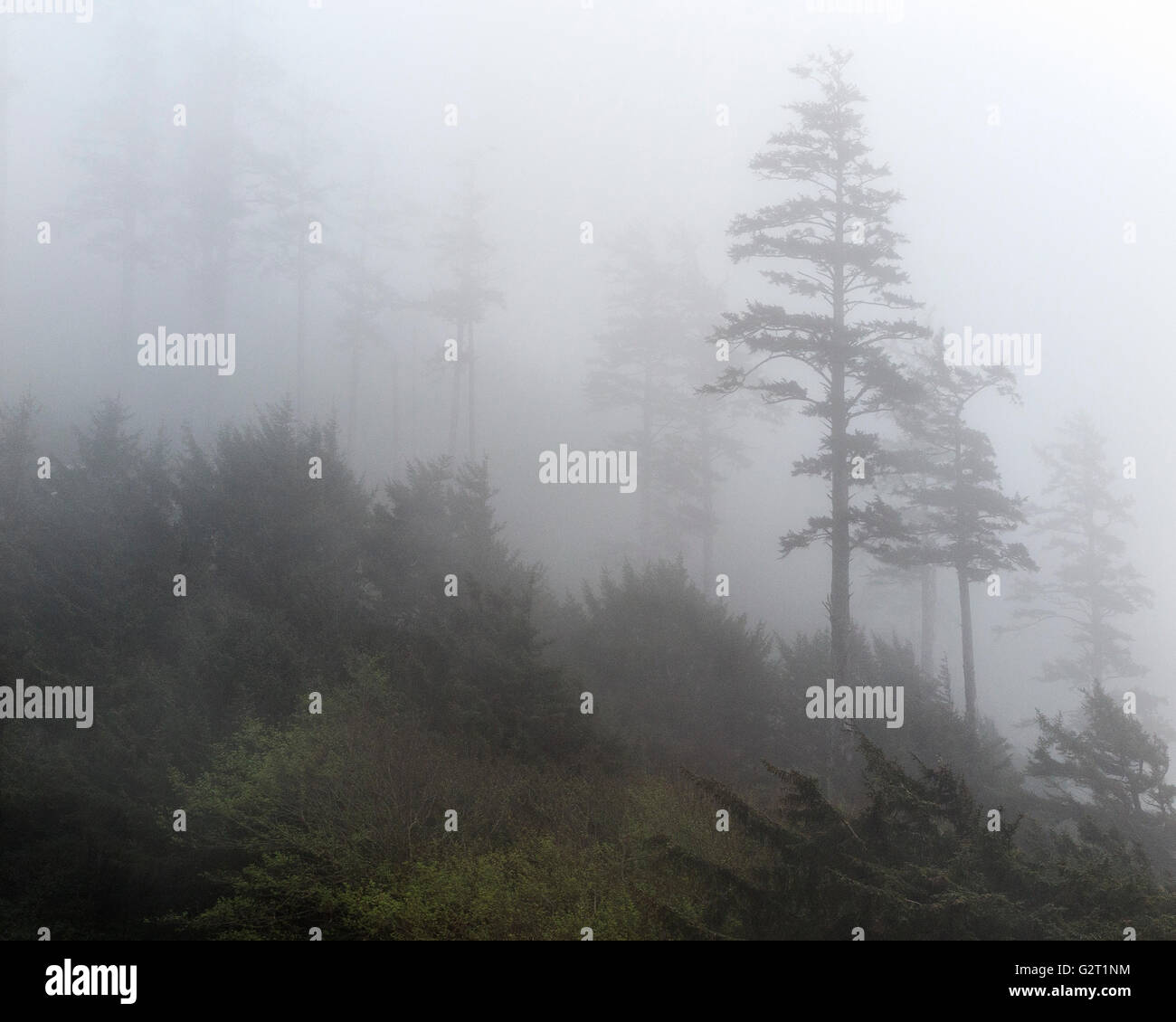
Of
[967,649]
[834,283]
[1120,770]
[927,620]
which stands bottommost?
[1120,770]

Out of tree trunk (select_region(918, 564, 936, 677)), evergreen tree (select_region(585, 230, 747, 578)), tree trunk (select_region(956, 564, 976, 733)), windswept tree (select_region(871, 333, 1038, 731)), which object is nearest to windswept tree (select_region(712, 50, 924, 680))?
windswept tree (select_region(871, 333, 1038, 731))

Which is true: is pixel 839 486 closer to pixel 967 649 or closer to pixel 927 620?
pixel 967 649

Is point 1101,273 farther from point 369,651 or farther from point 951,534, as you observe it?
point 369,651

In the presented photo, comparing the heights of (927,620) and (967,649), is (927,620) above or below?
above

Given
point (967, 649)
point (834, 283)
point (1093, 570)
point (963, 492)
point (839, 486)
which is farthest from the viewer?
point (1093, 570)

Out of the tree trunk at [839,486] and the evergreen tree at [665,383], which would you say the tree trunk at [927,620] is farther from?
the tree trunk at [839,486]

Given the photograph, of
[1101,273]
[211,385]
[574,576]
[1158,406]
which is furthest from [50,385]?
[1101,273]

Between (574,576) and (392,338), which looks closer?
(574,576)

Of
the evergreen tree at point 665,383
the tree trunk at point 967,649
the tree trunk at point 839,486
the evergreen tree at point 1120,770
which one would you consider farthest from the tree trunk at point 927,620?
the evergreen tree at point 1120,770

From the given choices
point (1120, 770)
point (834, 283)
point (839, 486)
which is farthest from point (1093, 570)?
point (1120, 770)

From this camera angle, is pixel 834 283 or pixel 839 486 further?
pixel 834 283

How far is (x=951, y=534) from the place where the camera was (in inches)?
1050
